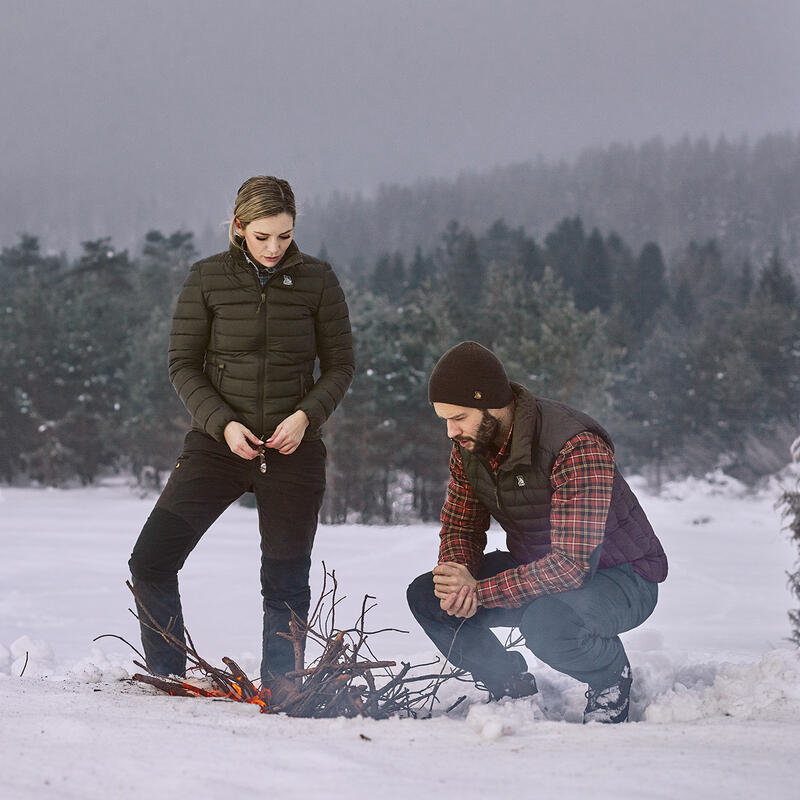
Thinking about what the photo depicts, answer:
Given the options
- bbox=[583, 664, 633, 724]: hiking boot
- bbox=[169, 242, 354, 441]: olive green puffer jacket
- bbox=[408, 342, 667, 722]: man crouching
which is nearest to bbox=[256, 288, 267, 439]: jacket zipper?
bbox=[169, 242, 354, 441]: olive green puffer jacket

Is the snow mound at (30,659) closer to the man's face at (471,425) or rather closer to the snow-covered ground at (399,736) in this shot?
the snow-covered ground at (399,736)

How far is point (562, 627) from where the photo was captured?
9.20ft

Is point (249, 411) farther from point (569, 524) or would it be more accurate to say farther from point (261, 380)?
point (569, 524)

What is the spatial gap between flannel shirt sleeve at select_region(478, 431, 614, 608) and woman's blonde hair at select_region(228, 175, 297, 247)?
1216 mm

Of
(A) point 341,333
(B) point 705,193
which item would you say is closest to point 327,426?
(A) point 341,333

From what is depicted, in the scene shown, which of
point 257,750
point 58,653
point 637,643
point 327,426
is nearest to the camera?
Answer: point 257,750

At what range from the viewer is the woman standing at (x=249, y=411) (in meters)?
3.20

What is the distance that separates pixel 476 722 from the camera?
7.99 feet

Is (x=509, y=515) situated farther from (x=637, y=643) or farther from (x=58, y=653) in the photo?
(x=58, y=653)

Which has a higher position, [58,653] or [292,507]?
[292,507]

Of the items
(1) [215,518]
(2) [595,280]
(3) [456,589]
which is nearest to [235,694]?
(1) [215,518]

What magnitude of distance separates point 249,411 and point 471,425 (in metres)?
0.82

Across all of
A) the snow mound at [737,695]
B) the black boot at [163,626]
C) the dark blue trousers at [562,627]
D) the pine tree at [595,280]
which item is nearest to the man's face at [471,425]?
the dark blue trousers at [562,627]

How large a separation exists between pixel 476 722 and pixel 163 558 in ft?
4.35
